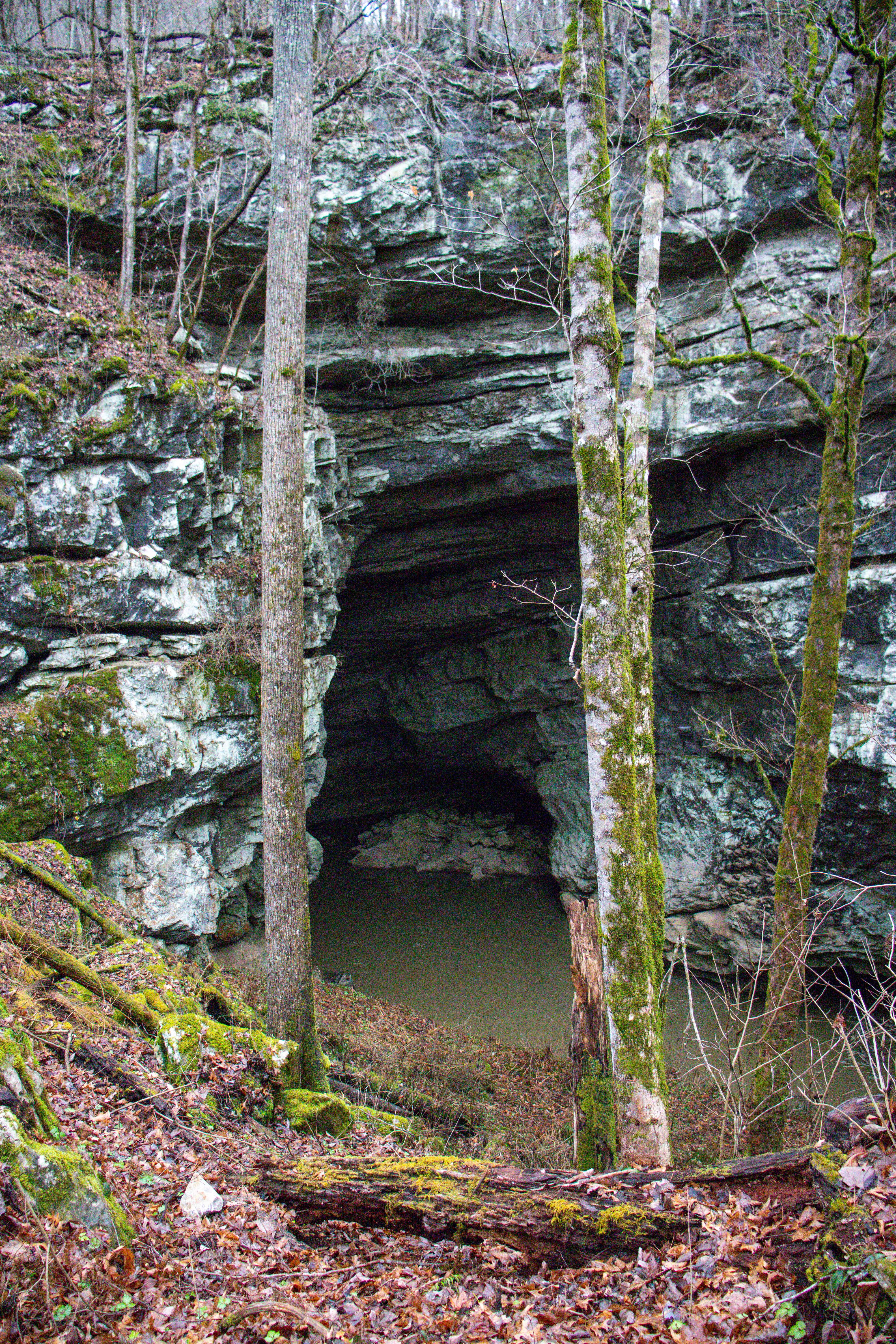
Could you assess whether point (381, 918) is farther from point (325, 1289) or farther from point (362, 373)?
point (325, 1289)

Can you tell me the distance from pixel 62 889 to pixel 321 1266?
3595mm

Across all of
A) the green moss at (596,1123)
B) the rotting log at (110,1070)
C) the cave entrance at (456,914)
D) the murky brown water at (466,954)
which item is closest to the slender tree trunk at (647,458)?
the green moss at (596,1123)

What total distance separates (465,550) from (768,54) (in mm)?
8768

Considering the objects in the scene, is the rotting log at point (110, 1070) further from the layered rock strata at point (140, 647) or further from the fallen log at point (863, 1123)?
the layered rock strata at point (140, 647)

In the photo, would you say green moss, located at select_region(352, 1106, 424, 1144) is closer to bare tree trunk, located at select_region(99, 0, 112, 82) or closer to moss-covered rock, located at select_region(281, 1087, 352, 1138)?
moss-covered rock, located at select_region(281, 1087, 352, 1138)

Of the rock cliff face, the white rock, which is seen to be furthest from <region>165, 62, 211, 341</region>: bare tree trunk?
the white rock

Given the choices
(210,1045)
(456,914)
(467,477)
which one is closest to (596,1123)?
(210,1045)

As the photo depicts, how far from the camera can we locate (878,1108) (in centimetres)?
219

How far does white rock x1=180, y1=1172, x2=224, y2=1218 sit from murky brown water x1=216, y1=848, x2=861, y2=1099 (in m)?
6.44

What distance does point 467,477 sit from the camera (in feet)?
41.9

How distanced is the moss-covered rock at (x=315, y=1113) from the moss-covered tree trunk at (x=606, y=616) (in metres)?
1.79

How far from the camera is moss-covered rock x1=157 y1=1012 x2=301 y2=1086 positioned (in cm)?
394

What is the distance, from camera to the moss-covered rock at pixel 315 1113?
177 inches

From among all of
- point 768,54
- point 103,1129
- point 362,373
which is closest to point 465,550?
point 362,373
